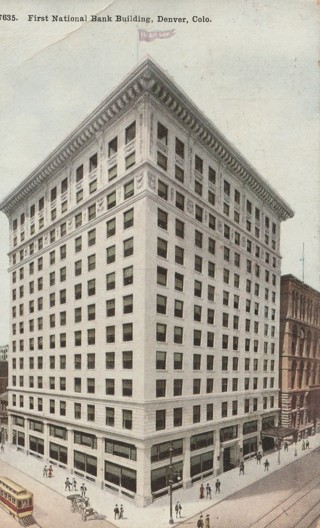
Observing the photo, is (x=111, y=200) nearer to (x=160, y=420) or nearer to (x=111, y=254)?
(x=111, y=254)

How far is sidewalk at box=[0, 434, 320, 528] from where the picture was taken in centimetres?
2472

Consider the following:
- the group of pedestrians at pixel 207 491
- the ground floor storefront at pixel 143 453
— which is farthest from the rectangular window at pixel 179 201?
the group of pedestrians at pixel 207 491

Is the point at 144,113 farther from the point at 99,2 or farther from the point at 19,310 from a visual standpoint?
the point at 19,310

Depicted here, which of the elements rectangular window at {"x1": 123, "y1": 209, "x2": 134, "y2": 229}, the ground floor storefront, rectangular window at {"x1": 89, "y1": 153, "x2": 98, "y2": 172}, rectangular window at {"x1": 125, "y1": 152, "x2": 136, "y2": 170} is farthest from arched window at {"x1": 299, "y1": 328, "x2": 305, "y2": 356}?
rectangular window at {"x1": 89, "y1": 153, "x2": 98, "y2": 172}

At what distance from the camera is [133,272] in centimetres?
2905

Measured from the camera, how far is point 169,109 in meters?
29.5

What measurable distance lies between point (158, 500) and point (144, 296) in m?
14.1

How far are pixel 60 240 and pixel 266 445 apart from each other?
102ft

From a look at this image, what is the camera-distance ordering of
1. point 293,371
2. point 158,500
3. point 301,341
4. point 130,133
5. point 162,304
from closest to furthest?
point 158,500, point 162,304, point 130,133, point 293,371, point 301,341

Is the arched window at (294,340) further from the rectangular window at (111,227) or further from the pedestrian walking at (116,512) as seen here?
the pedestrian walking at (116,512)

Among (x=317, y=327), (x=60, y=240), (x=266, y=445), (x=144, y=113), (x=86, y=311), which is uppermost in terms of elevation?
(x=144, y=113)

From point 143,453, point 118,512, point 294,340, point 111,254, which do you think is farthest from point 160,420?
point 294,340

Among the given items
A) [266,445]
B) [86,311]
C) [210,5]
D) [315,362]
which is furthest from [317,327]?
[210,5]

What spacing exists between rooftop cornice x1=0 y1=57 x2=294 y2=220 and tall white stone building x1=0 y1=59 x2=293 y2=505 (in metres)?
0.14
